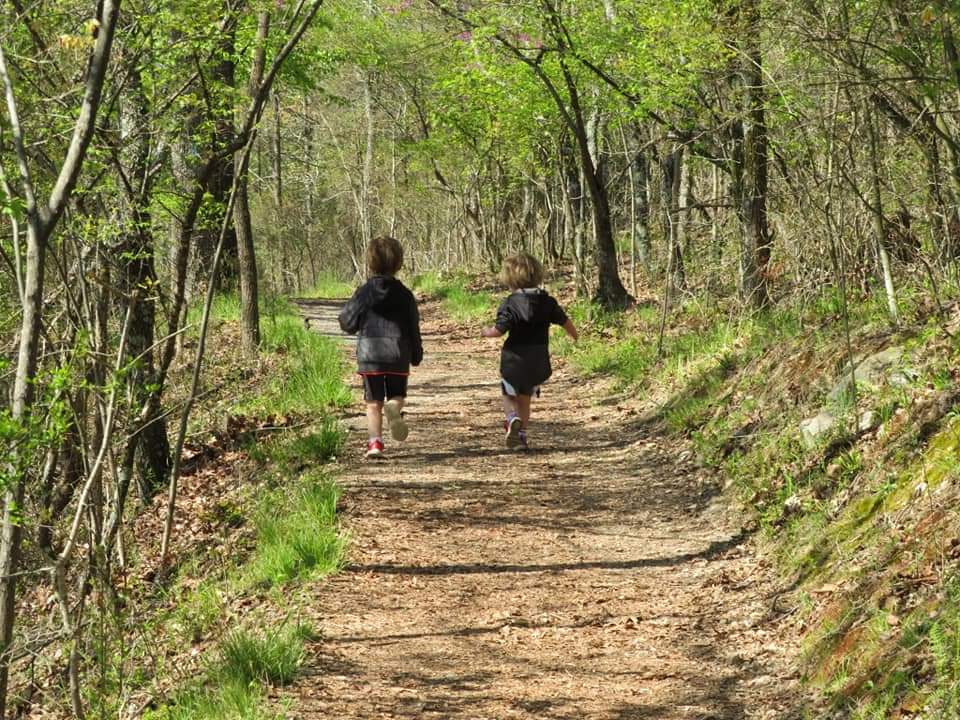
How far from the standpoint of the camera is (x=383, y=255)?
805cm

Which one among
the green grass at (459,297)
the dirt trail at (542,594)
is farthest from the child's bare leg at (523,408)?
the green grass at (459,297)

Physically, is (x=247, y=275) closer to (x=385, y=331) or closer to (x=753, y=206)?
(x=385, y=331)

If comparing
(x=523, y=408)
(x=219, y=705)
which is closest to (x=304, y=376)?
(x=523, y=408)

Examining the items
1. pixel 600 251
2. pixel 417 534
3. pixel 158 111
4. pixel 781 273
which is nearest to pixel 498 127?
pixel 600 251

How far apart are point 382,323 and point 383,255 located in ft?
1.77

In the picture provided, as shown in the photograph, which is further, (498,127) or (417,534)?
(498,127)

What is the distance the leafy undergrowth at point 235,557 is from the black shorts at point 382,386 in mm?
750

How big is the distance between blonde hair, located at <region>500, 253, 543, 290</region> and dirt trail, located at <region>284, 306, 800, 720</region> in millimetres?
1539

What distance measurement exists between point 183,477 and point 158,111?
152 inches

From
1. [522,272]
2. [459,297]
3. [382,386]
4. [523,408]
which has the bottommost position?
[523,408]

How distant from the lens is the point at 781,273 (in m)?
9.55

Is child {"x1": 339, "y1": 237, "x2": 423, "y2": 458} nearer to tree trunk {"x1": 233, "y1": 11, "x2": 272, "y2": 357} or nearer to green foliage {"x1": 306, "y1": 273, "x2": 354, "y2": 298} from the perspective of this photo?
tree trunk {"x1": 233, "y1": 11, "x2": 272, "y2": 357}

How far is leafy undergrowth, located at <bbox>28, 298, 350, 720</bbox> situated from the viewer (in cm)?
502

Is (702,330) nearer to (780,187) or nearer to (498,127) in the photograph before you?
(780,187)
